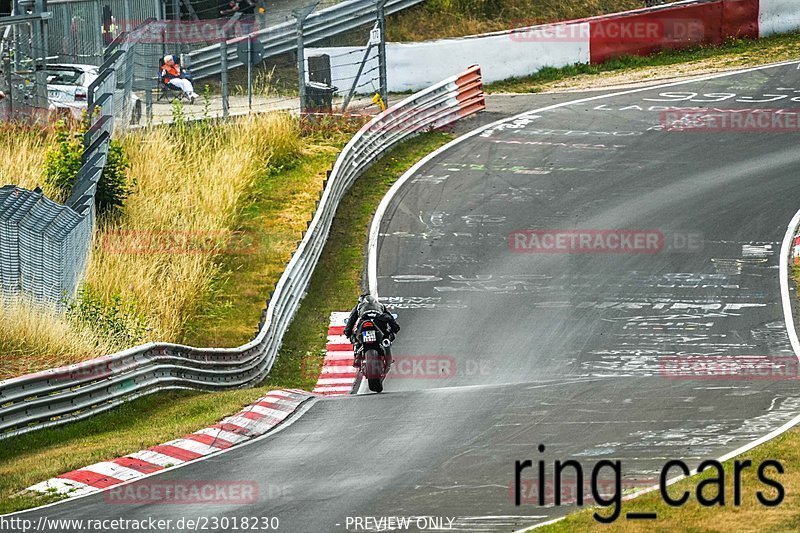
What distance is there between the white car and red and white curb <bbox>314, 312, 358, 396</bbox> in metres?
9.11

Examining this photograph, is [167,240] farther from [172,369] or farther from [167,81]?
[167,81]

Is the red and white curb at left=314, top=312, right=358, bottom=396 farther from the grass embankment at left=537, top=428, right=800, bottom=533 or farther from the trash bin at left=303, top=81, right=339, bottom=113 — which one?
the trash bin at left=303, top=81, right=339, bottom=113

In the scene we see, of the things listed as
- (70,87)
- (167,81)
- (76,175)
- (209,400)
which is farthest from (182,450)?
(167,81)

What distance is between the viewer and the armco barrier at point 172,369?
14.1 m

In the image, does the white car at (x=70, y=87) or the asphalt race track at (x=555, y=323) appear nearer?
the asphalt race track at (x=555, y=323)

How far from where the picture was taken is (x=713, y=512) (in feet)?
33.8

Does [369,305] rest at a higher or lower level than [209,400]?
higher

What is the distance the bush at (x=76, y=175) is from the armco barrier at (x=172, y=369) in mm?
3608

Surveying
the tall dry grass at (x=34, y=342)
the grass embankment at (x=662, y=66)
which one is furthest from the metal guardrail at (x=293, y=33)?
the tall dry grass at (x=34, y=342)

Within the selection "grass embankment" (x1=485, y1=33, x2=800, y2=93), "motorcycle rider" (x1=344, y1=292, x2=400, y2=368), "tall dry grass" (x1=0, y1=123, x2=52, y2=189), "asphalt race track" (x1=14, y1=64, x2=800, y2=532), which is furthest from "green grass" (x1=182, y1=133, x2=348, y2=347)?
"grass embankment" (x1=485, y1=33, x2=800, y2=93)

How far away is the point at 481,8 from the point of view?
3684 centimetres

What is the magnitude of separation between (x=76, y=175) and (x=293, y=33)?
10.5 metres

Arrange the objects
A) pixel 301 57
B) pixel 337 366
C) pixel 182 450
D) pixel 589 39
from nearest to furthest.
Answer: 1. pixel 182 450
2. pixel 337 366
3. pixel 301 57
4. pixel 589 39

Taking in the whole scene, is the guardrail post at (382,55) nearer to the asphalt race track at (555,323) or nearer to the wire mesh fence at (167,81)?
A: the wire mesh fence at (167,81)
